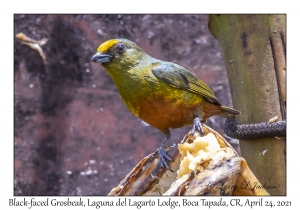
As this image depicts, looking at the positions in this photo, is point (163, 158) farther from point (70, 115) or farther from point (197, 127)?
point (70, 115)

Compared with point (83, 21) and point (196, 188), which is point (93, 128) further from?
point (196, 188)

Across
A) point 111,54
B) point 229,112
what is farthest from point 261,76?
point 111,54

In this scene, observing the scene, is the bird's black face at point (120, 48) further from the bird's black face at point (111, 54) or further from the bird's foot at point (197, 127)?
Result: the bird's foot at point (197, 127)

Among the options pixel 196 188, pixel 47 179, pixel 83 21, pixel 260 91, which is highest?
pixel 83 21

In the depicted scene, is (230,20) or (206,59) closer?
(230,20)

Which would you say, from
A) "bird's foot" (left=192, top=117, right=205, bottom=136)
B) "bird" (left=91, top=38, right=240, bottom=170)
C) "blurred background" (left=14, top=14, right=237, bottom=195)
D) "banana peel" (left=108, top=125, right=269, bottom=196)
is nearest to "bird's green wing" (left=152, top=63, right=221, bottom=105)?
"bird" (left=91, top=38, right=240, bottom=170)

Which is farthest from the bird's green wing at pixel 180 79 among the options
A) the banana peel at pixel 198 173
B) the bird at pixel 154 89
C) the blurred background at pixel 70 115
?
the blurred background at pixel 70 115
